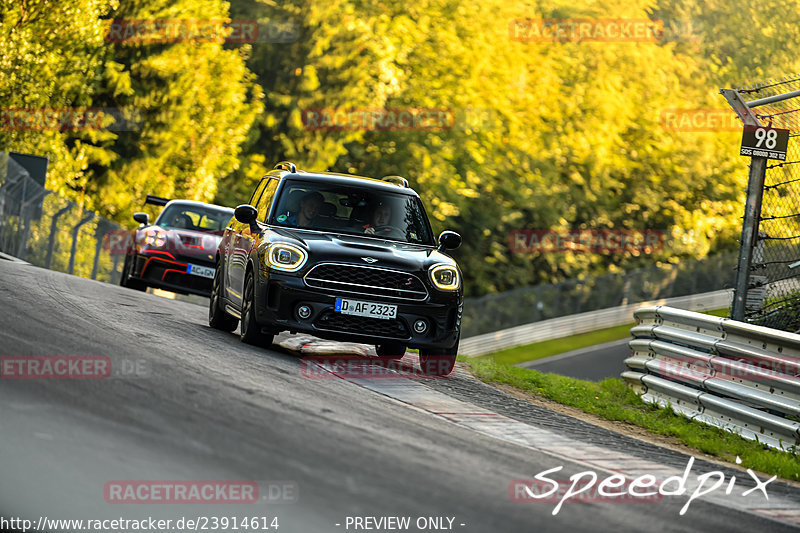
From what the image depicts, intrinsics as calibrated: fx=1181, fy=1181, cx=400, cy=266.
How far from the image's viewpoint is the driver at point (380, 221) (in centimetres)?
1212

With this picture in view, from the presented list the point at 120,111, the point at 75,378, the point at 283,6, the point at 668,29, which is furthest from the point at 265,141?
the point at 75,378

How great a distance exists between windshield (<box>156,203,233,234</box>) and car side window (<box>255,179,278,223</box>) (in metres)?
6.55

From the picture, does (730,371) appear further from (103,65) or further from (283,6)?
(283,6)

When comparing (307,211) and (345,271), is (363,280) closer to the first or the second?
(345,271)

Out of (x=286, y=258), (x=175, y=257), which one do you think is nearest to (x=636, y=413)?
(x=286, y=258)

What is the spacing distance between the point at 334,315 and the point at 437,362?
141cm

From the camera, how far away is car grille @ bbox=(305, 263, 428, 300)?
35.6 ft

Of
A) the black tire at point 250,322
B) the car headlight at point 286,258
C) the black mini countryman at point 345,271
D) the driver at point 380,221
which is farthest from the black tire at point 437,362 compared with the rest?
the car headlight at point 286,258

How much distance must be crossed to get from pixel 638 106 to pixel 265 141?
19.6 meters

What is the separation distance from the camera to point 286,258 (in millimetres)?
10891

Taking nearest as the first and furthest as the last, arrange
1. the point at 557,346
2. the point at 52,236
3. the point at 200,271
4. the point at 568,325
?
the point at 200,271 → the point at 52,236 → the point at 557,346 → the point at 568,325

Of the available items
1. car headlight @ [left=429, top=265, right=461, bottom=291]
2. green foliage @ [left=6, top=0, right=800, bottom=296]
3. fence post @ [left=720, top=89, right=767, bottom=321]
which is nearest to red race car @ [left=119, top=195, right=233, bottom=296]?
car headlight @ [left=429, top=265, right=461, bottom=291]

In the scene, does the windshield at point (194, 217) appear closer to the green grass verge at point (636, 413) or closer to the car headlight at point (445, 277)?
the green grass verge at point (636, 413)

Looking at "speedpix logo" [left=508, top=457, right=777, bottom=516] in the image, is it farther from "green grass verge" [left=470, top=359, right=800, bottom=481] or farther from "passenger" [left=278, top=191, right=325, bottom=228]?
"passenger" [left=278, top=191, right=325, bottom=228]
